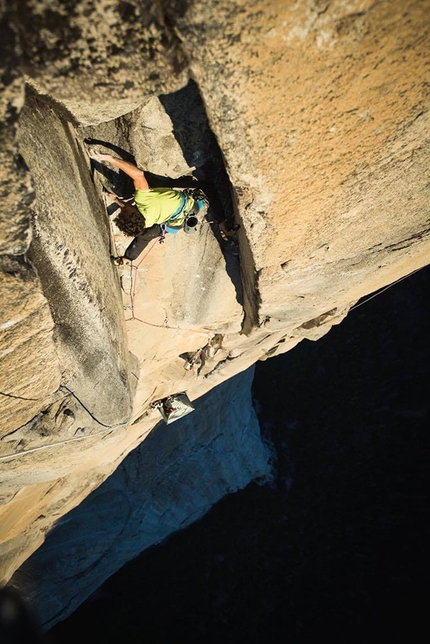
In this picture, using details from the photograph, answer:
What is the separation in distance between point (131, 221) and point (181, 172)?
423 mm

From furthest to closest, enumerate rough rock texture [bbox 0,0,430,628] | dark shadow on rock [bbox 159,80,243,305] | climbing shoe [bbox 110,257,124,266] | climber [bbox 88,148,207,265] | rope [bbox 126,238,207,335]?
rope [bbox 126,238,207,335]
climbing shoe [bbox 110,257,124,266]
climber [bbox 88,148,207,265]
dark shadow on rock [bbox 159,80,243,305]
rough rock texture [bbox 0,0,430,628]

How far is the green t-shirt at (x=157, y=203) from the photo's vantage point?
2.18m

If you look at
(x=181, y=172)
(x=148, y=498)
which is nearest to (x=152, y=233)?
(x=181, y=172)

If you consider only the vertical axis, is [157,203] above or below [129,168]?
below

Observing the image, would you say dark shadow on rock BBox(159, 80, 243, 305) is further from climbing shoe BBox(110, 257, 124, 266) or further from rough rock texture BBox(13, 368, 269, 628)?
rough rock texture BBox(13, 368, 269, 628)

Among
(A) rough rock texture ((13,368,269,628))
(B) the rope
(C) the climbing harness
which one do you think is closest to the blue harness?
(B) the rope

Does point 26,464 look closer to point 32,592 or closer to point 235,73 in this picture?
point 235,73

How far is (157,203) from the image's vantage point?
7.19ft

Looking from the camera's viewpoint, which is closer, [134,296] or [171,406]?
[134,296]

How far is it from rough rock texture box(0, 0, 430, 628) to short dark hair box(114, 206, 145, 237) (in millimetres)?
98

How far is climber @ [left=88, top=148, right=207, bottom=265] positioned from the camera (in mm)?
2137

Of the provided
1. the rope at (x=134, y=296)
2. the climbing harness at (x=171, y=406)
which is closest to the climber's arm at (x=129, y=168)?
the rope at (x=134, y=296)

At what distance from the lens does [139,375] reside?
139 inches

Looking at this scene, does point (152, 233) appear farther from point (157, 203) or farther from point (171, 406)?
point (171, 406)
